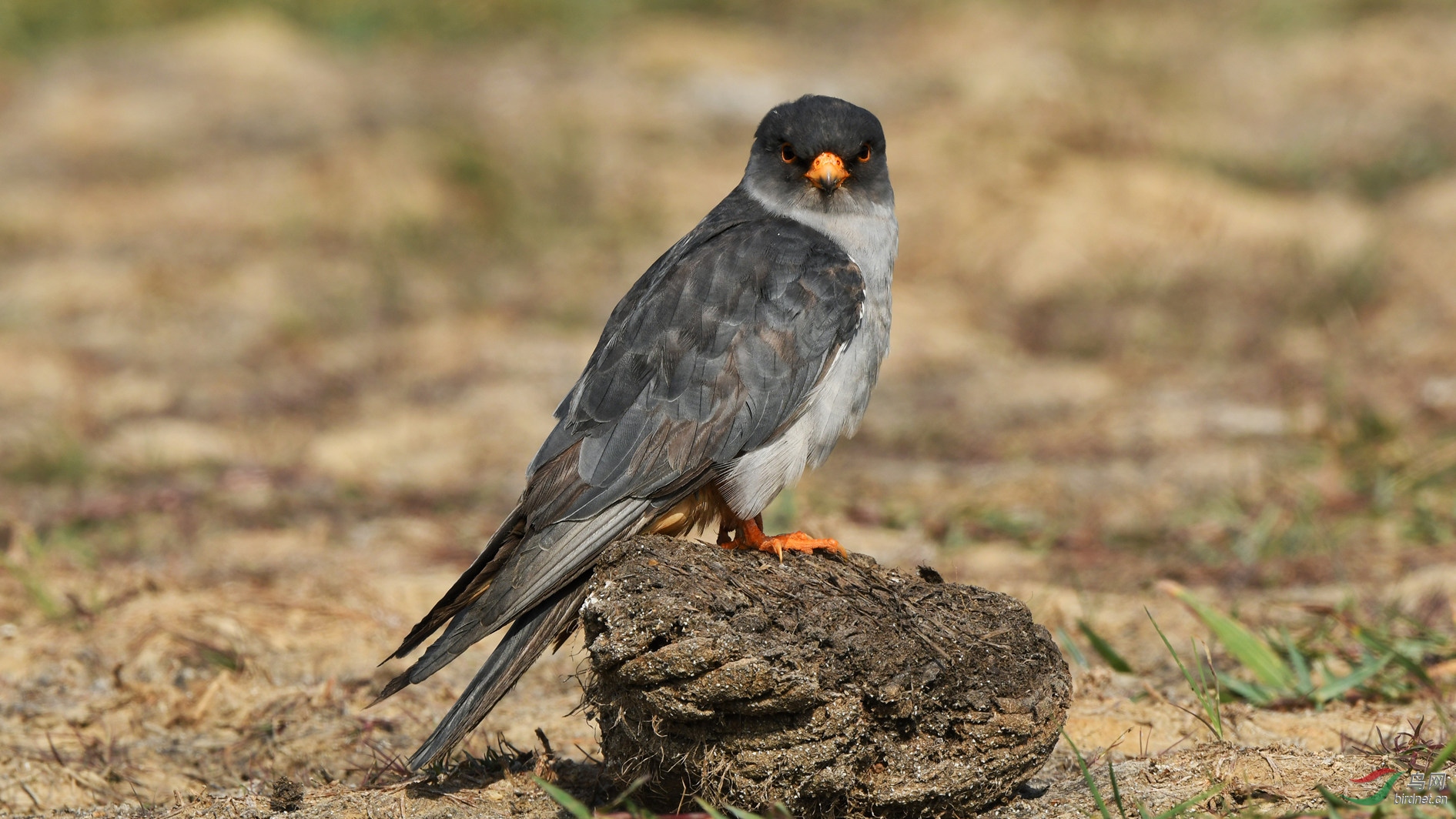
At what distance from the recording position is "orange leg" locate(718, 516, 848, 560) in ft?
12.5

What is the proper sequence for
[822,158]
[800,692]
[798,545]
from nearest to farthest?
[800,692] < [798,545] < [822,158]

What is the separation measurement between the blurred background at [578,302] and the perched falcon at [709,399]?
0.90 metres

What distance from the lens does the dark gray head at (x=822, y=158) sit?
4.48 metres

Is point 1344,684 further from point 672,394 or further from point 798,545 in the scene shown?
point 672,394

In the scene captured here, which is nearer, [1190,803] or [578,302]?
[1190,803]

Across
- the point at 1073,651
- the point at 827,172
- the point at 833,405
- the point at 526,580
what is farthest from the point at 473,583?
the point at 1073,651

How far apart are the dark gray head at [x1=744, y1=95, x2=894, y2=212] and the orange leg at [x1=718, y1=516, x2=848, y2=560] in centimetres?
114

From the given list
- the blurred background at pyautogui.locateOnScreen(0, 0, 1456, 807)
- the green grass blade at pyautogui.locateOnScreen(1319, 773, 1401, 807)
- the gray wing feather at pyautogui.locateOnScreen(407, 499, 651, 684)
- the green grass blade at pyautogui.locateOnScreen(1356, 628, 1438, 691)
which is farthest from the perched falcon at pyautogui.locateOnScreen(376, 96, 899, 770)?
the green grass blade at pyautogui.locateOnScreen(1356, 628, 1438, 691)

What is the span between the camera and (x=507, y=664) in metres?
3.56

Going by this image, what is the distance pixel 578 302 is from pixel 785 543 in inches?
263

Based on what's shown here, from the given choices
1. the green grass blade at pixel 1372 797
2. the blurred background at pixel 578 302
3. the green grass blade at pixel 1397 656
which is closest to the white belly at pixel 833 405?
the blurred background at pixel 578 302

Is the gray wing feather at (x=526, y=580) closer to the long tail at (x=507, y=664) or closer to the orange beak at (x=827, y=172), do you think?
the long tail at (x=507, y=664)

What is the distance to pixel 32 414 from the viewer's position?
866cm

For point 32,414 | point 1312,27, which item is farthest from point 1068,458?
point 1312,27
